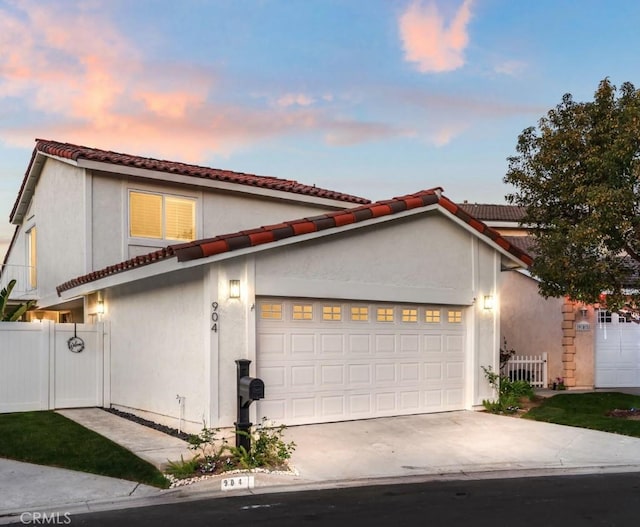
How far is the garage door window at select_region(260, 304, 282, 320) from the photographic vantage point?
1054 centimetres

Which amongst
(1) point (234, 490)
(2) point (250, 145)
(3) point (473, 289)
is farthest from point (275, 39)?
(1) point (234, 490)

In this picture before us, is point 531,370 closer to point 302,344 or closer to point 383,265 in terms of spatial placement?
point 383,265

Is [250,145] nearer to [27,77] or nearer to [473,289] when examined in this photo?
[27,77]

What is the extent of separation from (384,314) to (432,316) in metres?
1.29

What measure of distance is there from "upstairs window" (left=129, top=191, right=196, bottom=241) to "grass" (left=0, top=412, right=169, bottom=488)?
5.07 m

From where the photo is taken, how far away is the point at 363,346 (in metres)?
11.8

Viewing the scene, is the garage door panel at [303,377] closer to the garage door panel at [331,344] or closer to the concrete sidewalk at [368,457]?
the garage door panel at [331,344]

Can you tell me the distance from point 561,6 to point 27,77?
12873 millimetres

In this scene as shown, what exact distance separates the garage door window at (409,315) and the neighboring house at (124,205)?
5420mm

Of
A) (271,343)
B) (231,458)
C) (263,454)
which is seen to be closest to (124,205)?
(271,343)

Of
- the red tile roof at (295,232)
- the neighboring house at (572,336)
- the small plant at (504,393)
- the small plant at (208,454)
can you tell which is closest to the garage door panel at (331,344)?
the red tile roof at (295,232)

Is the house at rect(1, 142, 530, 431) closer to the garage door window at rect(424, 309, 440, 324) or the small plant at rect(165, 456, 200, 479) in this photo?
the garage door window at rect(424, 309, 440, 324)

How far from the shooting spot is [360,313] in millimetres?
11805

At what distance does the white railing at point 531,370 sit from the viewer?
1716 centimetres
